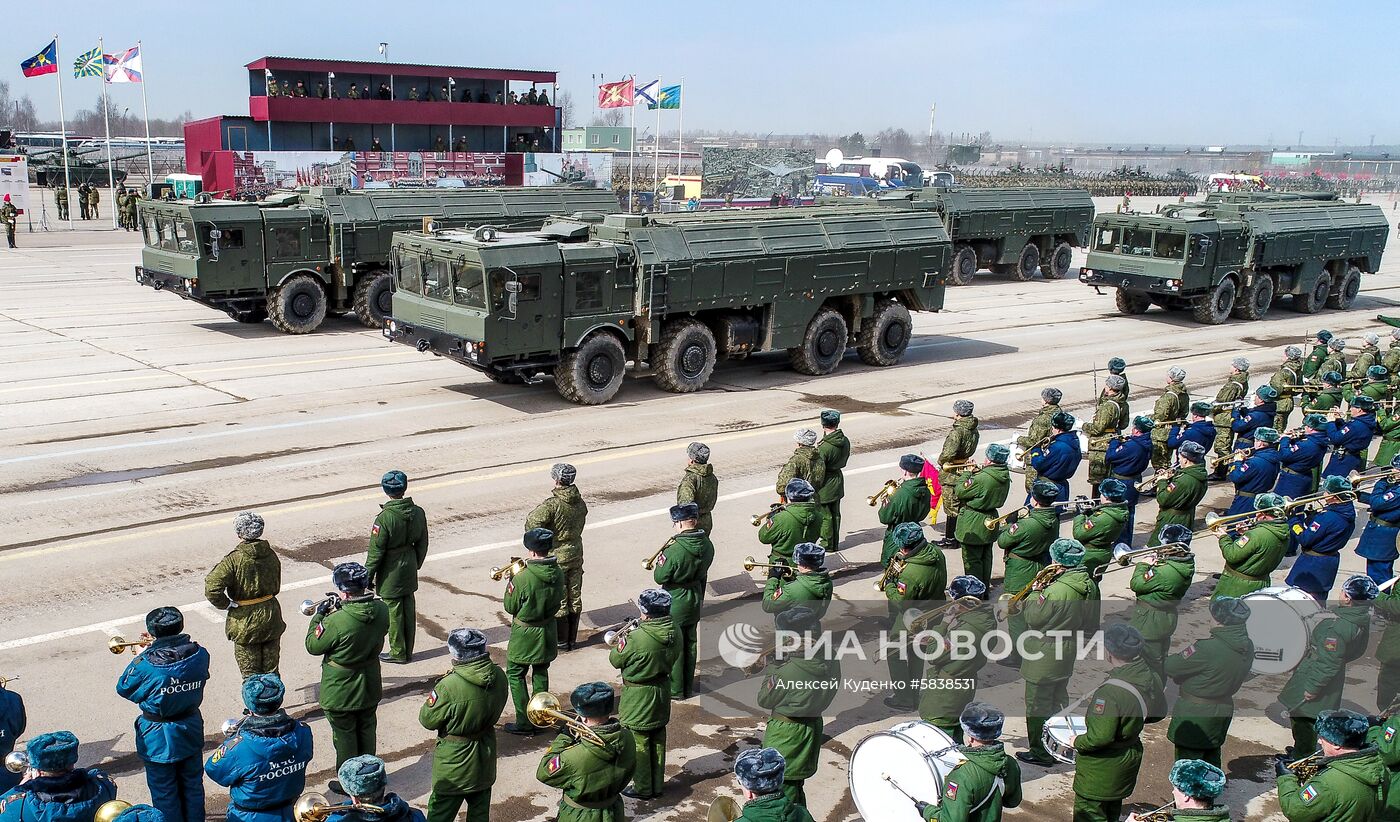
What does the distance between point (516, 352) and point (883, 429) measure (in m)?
5.29

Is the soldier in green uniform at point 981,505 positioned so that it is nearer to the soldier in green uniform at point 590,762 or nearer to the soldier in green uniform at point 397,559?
the soldier in green uniform at point 397,559

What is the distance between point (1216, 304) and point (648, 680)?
2330cm

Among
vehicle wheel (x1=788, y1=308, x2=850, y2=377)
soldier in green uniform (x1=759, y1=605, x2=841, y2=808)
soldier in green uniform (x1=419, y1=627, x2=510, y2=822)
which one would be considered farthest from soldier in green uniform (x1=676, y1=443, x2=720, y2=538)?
vehicle wheel (x1=788, y1=308, x2=850, y2=377)

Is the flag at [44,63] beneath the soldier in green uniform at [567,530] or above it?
above

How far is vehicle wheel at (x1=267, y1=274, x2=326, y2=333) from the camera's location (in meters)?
22.0

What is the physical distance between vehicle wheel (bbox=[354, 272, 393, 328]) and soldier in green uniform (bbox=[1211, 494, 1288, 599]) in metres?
17.5

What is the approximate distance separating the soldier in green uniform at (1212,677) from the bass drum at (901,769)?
194 cm

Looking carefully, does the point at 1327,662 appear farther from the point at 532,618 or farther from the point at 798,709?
the point at 532,618

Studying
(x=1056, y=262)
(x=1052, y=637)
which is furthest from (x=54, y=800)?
(x=1056, y=262)

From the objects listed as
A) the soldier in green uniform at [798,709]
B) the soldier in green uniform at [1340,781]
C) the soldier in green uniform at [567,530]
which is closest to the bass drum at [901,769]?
the soldier in green uniform at [798,709]

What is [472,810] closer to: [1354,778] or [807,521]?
[807,521]

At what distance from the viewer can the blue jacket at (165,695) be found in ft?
20.7

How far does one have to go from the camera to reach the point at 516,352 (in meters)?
16.5

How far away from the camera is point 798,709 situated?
658cm
